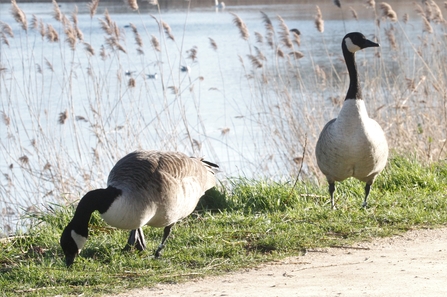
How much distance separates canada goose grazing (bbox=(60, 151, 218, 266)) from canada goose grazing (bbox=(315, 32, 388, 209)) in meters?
1.36

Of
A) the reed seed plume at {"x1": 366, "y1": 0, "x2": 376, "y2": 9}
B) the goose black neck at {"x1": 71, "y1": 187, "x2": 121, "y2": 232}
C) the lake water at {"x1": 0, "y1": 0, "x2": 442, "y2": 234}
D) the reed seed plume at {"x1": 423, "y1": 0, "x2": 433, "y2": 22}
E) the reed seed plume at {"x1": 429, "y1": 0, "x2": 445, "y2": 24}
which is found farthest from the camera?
the reed seed plume at {"x1": 423, "y1": 0, "x2": 433, "y2": 22}

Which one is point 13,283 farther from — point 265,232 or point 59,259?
point 265,232

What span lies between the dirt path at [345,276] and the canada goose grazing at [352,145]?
103 cm

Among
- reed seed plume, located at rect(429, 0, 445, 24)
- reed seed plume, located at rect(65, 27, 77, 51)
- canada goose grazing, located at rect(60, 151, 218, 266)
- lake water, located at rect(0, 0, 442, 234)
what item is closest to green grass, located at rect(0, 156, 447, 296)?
canada goose grazing, located at rect(60, 151, 218, 266)

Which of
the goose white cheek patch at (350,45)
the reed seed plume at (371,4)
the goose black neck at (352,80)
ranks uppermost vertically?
the reed seed plume at (371,4)

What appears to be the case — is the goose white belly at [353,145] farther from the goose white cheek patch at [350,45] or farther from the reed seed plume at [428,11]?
the reed seed plume at [428,11]

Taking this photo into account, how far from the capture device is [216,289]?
3.90 meters

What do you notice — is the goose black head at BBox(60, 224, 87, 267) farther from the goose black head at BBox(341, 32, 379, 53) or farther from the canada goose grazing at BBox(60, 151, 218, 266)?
the goose black head at BBox(341, 32, 379, 53)

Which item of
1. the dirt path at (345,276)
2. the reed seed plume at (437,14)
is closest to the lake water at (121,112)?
the reed seed plume at (437,14)

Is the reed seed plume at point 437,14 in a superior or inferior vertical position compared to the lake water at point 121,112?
superior

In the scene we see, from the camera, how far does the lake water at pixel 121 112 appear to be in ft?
25.3

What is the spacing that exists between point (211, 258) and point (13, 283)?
4.15 ft

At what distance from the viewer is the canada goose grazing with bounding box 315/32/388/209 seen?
5.70 metres

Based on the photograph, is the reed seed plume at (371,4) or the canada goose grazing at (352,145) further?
the reed seed plume at (371,4)
